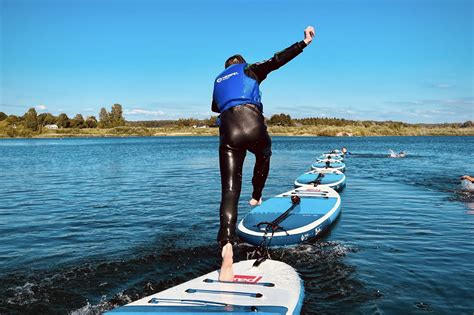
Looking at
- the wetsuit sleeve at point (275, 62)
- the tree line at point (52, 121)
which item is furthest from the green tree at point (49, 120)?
the wetsuit sleeve at point (275, 62)

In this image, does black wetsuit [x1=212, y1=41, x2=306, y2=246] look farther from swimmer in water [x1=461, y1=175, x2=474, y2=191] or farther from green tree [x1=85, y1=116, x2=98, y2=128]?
green tree [x1=85, y1=116, x2=98, y2=128]

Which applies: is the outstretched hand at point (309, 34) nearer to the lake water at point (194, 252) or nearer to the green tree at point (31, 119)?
the lake water at point (194, 252)

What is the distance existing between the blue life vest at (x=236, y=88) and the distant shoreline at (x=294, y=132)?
401 feet

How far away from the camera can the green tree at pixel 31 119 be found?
147 meters

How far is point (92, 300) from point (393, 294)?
16.1 ft

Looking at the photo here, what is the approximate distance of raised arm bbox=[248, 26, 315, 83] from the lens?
4.73 metres

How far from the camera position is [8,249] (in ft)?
30.7

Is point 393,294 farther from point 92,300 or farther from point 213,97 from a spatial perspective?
point 92,300

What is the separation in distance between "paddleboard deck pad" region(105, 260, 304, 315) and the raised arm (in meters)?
2.80

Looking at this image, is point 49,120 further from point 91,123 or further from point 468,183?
point 468,183

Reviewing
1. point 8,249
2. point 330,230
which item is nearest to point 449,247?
point 330,230

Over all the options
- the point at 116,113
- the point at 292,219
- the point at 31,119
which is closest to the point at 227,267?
the point at 292,219

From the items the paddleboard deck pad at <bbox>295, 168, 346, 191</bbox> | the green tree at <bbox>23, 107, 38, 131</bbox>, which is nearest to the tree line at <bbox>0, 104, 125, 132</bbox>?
the green tree at <bbox>23, 107, 38, 131</bbox>

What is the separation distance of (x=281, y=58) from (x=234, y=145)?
1244mm
